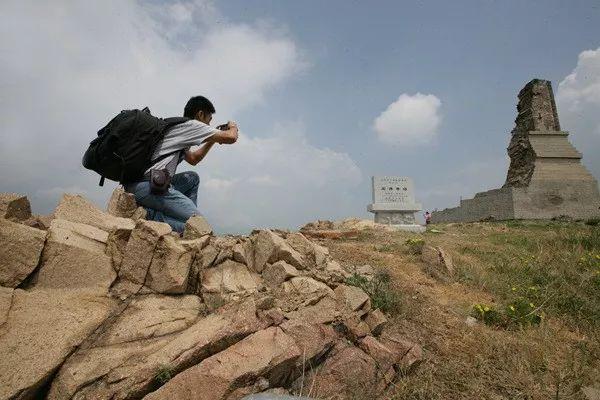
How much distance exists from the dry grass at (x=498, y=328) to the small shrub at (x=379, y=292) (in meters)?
0.13

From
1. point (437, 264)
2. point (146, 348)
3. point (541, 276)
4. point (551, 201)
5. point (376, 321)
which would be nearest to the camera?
point (146, 348)

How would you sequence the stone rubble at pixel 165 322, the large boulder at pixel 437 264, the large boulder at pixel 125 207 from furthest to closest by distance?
the large boulder at pixel 437 264 → the large boulder at pixel 125 207 → the stone rubble at pixel 165 322

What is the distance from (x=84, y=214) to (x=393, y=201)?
50.8 feet

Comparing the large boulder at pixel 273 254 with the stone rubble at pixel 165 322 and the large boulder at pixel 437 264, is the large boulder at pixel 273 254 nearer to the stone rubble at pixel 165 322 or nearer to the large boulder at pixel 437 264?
the stone rubble at pixel 165 322

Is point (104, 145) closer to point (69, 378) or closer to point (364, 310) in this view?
point (69, 378)

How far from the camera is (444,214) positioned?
23.2 metres

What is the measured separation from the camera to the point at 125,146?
3.45m

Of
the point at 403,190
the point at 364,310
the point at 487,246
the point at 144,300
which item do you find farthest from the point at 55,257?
the point at 403,190

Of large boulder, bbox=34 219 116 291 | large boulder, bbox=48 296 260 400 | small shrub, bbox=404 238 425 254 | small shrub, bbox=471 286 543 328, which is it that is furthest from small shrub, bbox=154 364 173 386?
small shrub, bbox=404 238 425 254

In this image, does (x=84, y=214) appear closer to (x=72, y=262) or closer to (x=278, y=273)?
(x=72, y=262)

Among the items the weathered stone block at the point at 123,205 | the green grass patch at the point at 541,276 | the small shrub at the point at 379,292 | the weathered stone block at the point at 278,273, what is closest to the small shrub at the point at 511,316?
the green grass patch at the point at 541,276

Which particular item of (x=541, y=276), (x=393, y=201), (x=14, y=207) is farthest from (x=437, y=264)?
(x=393, y=201)

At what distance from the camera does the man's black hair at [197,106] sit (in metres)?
4.14

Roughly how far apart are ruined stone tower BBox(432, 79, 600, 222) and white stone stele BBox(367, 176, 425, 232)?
502 cm
